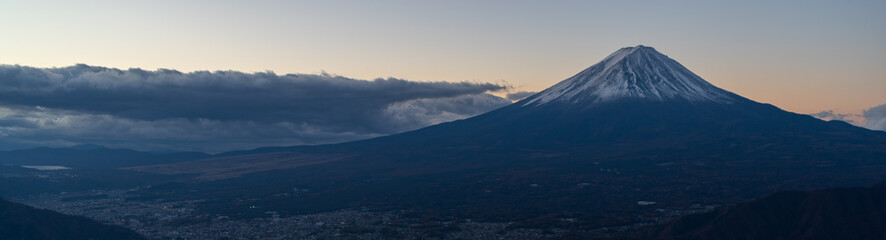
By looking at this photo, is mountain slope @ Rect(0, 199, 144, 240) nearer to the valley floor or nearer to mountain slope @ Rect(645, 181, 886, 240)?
the valley floor

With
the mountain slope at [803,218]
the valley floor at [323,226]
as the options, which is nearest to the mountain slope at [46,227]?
the valley floor at [323,226]

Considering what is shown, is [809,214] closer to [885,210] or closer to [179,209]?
[885,210]

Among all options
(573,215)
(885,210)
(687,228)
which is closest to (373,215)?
(573,215)

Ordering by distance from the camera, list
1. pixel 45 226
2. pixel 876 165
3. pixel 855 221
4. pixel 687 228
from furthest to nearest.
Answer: pixel 876 165
pixel 45 226
pixel 687 228
pixel 855 221

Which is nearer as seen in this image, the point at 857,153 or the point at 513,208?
the point at 513,208

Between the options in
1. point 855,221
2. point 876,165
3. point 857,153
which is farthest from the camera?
point 857,153

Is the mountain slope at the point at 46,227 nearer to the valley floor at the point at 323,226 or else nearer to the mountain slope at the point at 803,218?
the valley floor at the point at 323,226

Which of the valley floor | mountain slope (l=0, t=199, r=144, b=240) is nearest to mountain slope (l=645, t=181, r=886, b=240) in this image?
the valley floor
